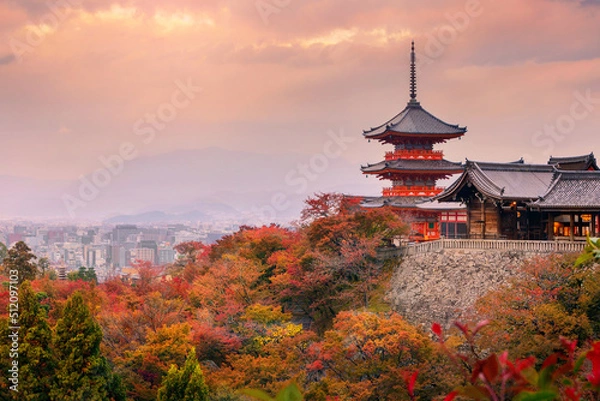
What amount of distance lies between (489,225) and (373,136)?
49.5 feet

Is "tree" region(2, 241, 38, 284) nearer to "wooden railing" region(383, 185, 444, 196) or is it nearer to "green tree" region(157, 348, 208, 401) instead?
Result: "green tree" region(157, 348, 208, 401)

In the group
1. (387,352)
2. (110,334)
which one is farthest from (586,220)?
(110,334)

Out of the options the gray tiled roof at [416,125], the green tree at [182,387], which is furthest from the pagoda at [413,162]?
the green tree at [182,387]

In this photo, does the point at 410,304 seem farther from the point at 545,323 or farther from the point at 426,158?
the point at 426,158

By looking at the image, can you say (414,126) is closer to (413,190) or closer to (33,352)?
(413,190)

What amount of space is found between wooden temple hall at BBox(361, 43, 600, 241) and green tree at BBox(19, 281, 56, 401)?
18.7m

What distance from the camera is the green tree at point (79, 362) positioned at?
69.4ft

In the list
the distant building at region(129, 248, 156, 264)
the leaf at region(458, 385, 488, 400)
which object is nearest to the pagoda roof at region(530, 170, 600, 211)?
the leaf at region(458, 385, 488, 400)

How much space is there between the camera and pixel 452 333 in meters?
25.1

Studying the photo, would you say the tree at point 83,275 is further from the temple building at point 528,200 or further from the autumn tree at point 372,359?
the autumn tree at point 372,359

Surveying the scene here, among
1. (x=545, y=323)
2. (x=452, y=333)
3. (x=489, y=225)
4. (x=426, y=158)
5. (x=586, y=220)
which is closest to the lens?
(x=545, y=323)

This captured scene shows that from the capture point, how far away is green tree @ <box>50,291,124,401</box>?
21.2m

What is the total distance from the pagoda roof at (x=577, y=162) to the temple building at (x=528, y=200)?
3.44m

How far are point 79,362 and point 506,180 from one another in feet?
64.3
